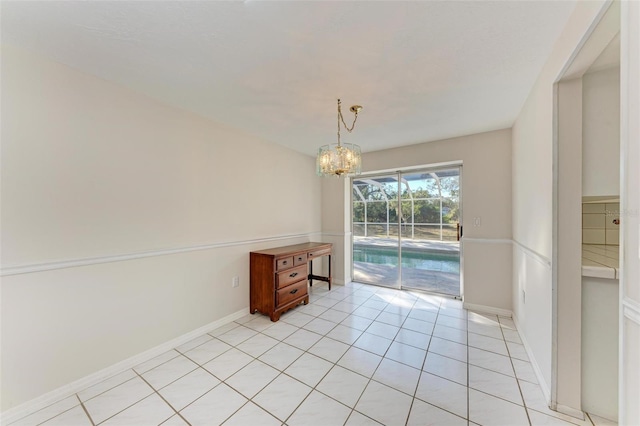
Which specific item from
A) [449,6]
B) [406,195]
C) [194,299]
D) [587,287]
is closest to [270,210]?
[194,299]

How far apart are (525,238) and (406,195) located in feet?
6.57

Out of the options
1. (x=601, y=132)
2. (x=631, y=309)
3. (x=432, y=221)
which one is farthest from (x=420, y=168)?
(x=631, y=309)

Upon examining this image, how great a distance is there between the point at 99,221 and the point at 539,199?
3.51m

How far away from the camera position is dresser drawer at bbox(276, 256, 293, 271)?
9.78ft

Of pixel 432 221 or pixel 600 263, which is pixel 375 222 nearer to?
pixel 432 221

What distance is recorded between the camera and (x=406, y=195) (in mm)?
4168

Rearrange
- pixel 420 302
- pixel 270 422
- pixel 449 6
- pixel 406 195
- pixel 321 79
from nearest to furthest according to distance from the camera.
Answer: pixel 449 6 → pixel 270 422 → pixel 321 79 → pixel 420 302 → pixel 406 195

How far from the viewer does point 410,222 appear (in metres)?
4.21

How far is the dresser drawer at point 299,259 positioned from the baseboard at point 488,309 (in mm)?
2263

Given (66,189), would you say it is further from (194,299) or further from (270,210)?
(270,210)

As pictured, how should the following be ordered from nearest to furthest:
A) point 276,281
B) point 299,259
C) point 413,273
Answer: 1. point 276,281
2. point 299,259
3. point 413,273

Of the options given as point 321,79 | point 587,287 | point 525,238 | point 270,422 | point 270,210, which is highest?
point 321,79

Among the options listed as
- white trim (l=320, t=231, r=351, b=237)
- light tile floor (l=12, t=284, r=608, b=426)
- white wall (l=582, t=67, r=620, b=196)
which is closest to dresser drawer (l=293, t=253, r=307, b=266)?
light tile floor (l=12, t=284, r=608, b=426)

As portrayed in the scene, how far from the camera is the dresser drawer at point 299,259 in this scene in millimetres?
3232
